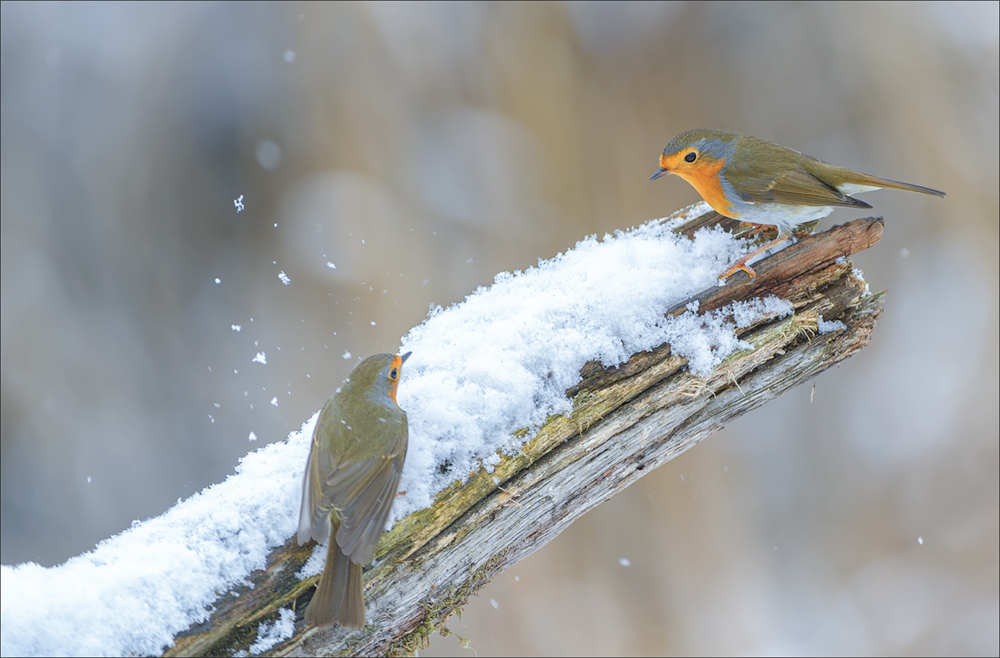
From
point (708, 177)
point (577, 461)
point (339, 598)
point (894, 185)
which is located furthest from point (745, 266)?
point (339, 598)

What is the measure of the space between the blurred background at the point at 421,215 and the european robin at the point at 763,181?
2.04 metres

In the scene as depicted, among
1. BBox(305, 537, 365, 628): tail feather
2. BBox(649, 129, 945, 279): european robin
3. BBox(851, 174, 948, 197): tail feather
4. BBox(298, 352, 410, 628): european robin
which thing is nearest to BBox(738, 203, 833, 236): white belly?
BBox(649, 129, 945, 279): european robin

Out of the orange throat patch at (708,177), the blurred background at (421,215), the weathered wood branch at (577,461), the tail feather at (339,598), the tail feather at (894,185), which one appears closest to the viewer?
the tail feather at (339,598)

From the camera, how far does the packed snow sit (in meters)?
1.55

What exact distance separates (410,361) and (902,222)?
158 inches

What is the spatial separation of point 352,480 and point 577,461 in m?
0.68

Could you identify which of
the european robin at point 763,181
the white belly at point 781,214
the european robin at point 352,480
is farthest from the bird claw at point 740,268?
the european robin at point 352,480

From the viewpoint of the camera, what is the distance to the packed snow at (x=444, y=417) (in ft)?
5.08

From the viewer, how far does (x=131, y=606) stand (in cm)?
155

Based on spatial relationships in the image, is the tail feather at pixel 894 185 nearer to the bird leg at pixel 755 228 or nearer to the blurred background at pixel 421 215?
the bird leg at pixel 755 228

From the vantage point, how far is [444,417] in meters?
1.96

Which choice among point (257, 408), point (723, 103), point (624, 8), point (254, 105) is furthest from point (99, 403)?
point (723, 103)

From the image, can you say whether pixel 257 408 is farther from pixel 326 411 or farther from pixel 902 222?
pixel 902 222

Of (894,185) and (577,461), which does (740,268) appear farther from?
(577,461)
